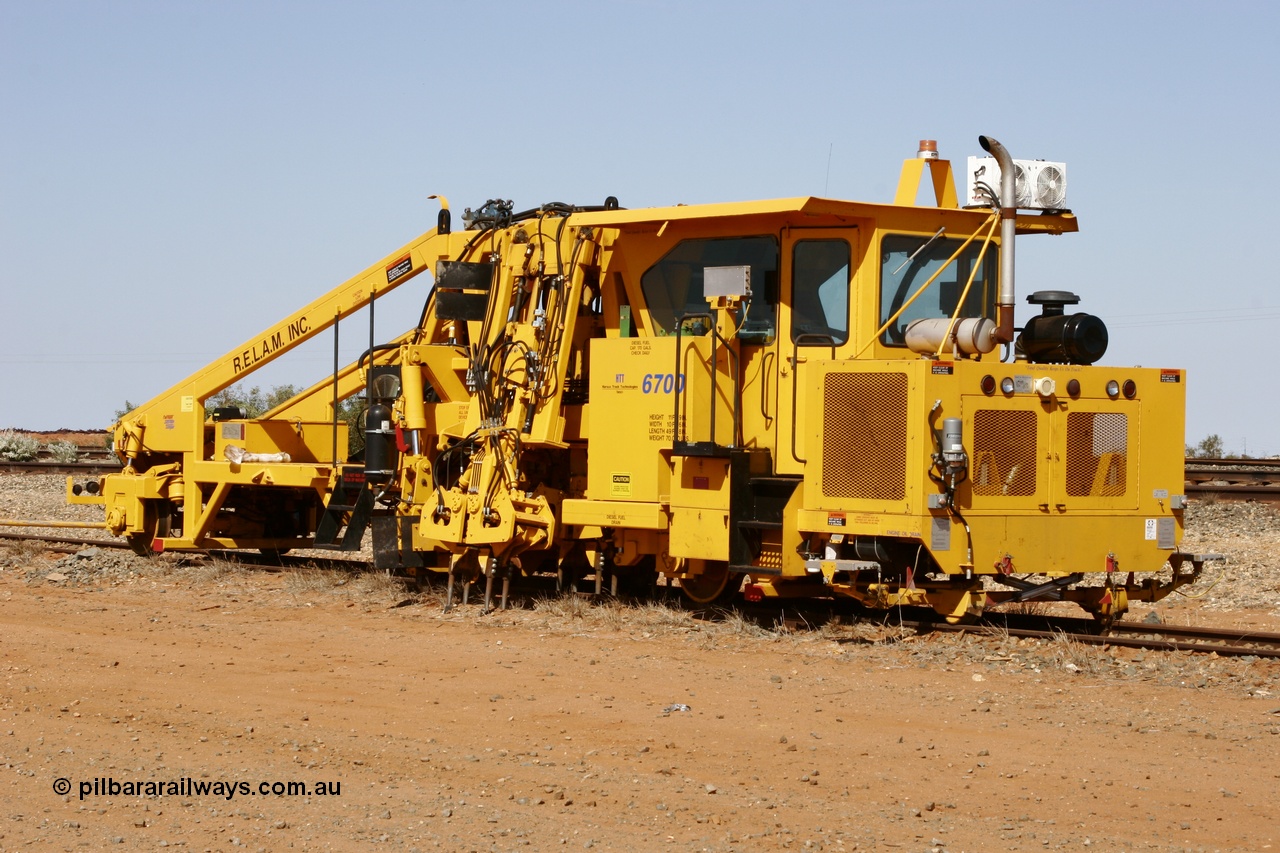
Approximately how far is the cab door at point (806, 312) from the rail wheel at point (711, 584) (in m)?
1.18

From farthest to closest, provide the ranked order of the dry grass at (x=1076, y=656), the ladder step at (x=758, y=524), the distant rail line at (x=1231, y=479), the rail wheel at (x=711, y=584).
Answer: the distant rail line at (x=1231, y=479) → the rail wheel at (x=711, y=584) → the ladder step at (x=758, y=524) → the dry grass at (x=1076, y=656)

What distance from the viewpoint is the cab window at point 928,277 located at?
10.8 m

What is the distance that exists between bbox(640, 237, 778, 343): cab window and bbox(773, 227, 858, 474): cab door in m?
0.14

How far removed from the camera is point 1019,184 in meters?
11.1

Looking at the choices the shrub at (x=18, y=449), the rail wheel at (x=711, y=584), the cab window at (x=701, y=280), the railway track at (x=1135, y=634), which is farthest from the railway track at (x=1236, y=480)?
the shrub at (x=18, y=449)

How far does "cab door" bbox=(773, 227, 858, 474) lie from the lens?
425 inches

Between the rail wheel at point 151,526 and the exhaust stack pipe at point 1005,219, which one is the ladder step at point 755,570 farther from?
the rail wheel at point 151,526

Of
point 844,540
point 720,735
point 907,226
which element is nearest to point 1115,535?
point 844,540

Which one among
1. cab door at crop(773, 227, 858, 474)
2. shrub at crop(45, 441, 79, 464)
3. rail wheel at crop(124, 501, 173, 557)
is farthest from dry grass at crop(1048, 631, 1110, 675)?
shrub at crop(45, 441, 79, 464)

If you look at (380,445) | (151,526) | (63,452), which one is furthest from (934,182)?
(63,452)

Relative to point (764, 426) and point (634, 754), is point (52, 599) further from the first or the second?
point (634, 754)

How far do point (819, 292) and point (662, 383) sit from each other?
1.31 meters

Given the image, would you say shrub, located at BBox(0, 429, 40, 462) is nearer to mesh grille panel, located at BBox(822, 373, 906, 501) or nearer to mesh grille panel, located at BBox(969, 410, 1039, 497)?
mesh grille panel, located at BBox(822, 373, 906, 501)

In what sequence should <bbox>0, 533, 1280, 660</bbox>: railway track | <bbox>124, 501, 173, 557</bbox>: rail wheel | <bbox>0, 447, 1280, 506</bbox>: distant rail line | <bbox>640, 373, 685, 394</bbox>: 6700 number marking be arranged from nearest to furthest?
<bbox>0, 533, 1280, 660</bbox>: railway track < <bbox>640, 373, 685, 394</bbox>: 6700 number marking < <bbox>124, 501, 173, 557</bbox>: rail wheel < <bbox>0, 447, 1280, 506</bbox>: distant rail line
